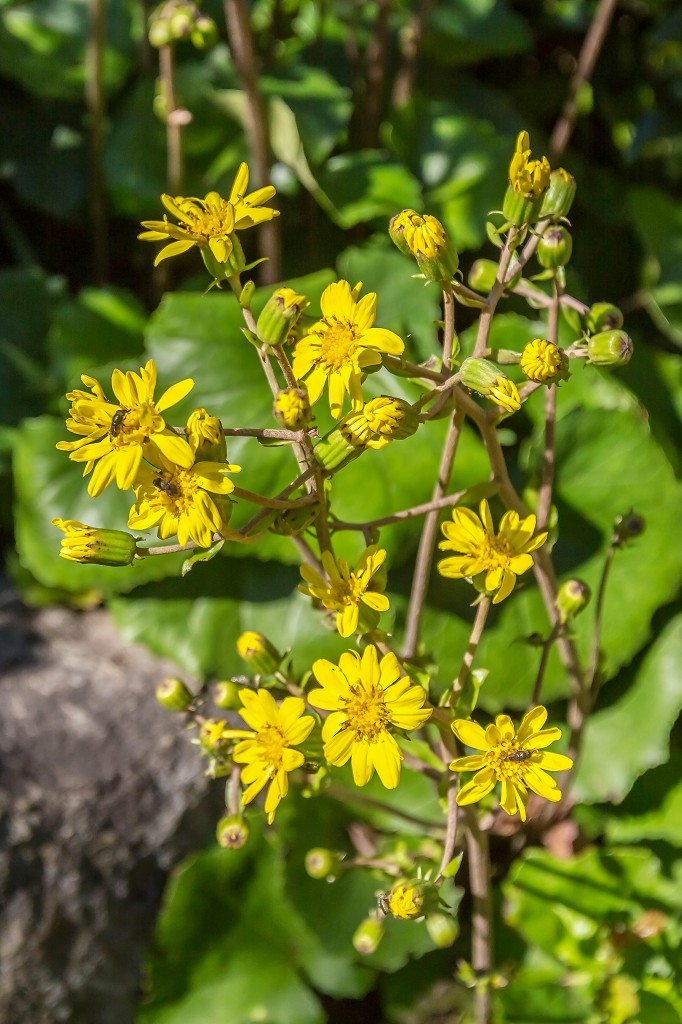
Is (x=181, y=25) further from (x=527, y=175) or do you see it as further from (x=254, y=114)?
(x=527, y=175)

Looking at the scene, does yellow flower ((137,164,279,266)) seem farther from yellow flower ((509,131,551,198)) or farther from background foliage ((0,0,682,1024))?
background foliage ((0,0,682,1024))

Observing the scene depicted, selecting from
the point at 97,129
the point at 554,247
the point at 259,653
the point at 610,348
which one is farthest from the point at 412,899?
the point at 97,129

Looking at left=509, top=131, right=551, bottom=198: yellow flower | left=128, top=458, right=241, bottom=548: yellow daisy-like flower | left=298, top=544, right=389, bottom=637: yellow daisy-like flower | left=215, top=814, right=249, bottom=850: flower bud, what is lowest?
left=215, top=814, right=249, bottom=850: flower bud

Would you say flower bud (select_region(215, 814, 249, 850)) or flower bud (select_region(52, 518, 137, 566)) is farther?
flower bud (select_region(215, 814, 249, 850))

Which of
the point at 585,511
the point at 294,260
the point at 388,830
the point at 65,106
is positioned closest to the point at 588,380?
the point at 585,511

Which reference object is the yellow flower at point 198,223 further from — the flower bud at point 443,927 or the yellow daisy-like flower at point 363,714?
the flower bud at point 443,927

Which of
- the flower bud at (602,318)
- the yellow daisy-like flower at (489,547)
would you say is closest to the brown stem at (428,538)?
the yellow daisy-like flower at (489,547)

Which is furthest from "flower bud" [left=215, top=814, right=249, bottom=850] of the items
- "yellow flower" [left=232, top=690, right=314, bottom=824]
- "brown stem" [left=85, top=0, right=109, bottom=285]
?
"brown stem" [left=85, top=0, right=109, bottom=285]
